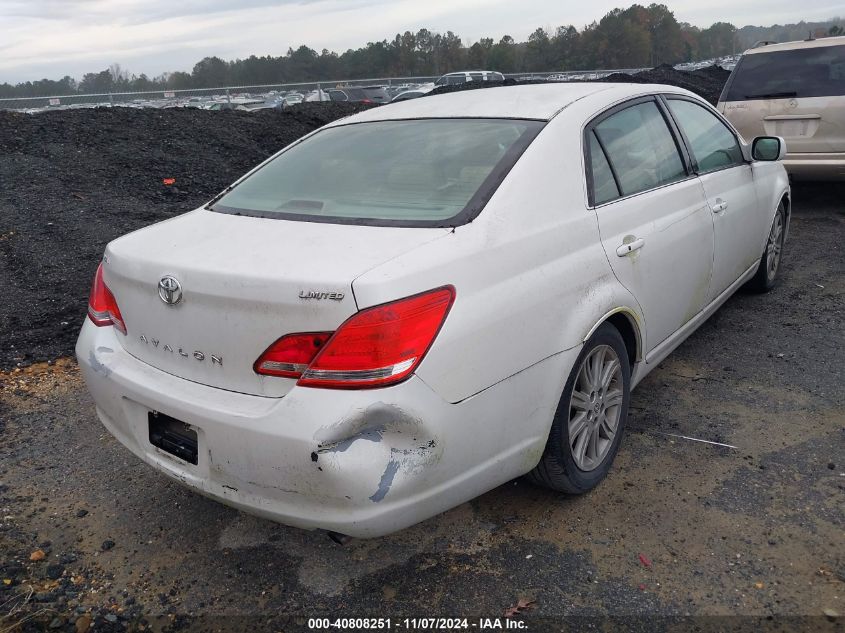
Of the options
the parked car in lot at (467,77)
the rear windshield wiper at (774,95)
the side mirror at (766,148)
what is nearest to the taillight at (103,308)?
the side mirror at (766,148)

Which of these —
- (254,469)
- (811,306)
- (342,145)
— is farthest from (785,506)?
(811,306)

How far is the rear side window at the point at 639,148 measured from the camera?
3215mm

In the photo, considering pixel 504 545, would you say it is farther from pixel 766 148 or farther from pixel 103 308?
pixel 766 148

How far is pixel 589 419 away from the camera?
296cm

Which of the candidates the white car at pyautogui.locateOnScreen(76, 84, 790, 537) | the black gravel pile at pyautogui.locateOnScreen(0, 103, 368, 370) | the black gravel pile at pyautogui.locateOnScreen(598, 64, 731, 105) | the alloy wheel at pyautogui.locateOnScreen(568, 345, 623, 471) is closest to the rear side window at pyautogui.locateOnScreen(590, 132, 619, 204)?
the white car at pyautogui.locateOnScreen(76, 84, 790, 537)

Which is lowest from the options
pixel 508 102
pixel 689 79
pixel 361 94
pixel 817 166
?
pixel 817 166

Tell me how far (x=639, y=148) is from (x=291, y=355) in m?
2.11

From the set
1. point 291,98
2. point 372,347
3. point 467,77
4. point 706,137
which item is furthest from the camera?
point 467,77

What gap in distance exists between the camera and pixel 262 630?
2381 millimetres

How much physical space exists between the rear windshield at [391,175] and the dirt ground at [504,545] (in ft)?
4.08

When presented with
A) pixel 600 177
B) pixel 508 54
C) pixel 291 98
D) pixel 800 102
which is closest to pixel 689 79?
pixel 291 98

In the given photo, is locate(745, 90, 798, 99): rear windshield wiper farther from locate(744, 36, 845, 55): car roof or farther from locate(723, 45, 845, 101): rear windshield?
locate(744, 36, 845, 55): car roof

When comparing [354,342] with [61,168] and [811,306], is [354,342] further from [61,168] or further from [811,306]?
[61,168]

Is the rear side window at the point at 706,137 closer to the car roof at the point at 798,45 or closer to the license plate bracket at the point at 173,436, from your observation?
the license plate bracket at the point at 173,436
